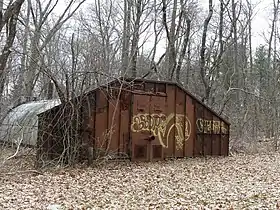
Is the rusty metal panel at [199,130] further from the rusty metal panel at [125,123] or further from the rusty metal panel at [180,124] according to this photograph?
the rusty metal panel at [125,123]

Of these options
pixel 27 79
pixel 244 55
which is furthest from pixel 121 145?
pixel 244 55

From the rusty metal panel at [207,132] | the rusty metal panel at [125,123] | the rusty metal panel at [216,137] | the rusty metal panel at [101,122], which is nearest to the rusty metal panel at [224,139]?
the rusty metal panel at [216,137]

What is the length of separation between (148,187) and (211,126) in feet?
25.4

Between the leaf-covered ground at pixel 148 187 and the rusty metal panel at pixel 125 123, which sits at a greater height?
the rusty metal panel at pixel 125 123

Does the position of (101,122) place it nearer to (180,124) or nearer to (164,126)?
(164,126)

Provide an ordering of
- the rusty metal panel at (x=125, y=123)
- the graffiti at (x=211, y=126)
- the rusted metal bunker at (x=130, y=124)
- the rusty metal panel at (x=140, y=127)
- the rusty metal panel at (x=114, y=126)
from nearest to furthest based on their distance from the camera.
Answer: the rusted metal bunker at (x=130, y=124) < the rusty metal panel at (x=114, y=126) < the rusty metal panel at (x=125, y=123) < the rusty metal panel at (x=140, y=127) < the graffiti at (x=211, y=126)

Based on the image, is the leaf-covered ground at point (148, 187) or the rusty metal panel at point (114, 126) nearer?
the leaf-covered ground at point (148, 187)

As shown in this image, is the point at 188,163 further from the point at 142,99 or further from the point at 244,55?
the point at 244,55

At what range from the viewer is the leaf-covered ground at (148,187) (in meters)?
7.71

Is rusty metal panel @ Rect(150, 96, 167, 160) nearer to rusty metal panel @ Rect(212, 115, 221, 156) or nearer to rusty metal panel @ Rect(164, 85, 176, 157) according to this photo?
rusty metal panel @ Rect(164, 85, 176, 157)

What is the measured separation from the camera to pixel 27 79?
80.2ft

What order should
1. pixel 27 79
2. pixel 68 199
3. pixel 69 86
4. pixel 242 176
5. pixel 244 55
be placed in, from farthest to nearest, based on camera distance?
pixel 244 55 < pixel 27 79 < pixel 69 86 < pixel 242 176 < pixel 68 199

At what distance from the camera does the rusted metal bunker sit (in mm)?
13117

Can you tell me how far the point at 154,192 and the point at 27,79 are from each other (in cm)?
1735
